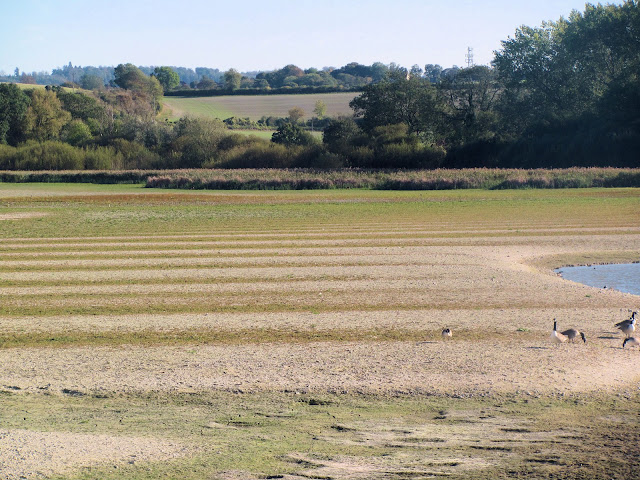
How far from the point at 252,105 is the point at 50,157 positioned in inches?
2402

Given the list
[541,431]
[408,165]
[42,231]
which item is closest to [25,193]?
[42,231]

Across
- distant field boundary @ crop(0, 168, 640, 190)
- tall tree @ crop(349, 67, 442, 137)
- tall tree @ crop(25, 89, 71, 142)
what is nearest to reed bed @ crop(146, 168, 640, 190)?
distant field boundary @ crop(0, 168, 640, 190)

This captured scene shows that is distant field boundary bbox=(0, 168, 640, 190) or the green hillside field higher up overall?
the green hillside field

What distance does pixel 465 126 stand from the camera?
264 feet

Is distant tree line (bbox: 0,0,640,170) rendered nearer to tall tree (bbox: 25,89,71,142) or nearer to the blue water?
tall tree (bbox: 25,89,71,142)

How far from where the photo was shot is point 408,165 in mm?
73500

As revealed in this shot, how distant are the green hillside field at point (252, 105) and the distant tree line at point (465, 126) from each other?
3742cm

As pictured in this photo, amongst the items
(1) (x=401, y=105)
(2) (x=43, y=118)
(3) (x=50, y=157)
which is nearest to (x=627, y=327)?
(1) (x=401, y=105)

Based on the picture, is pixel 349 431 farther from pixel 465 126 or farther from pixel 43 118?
pixel 43 118

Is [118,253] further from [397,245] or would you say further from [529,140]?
[529,140]

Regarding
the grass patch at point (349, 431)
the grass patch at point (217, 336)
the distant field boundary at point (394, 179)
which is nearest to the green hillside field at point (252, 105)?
the distant field boundary at point (394, 179)

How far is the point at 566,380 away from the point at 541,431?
2332mm

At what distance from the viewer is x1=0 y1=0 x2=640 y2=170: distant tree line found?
2906 inches

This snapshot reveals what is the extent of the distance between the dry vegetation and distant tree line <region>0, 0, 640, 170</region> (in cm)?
4774
